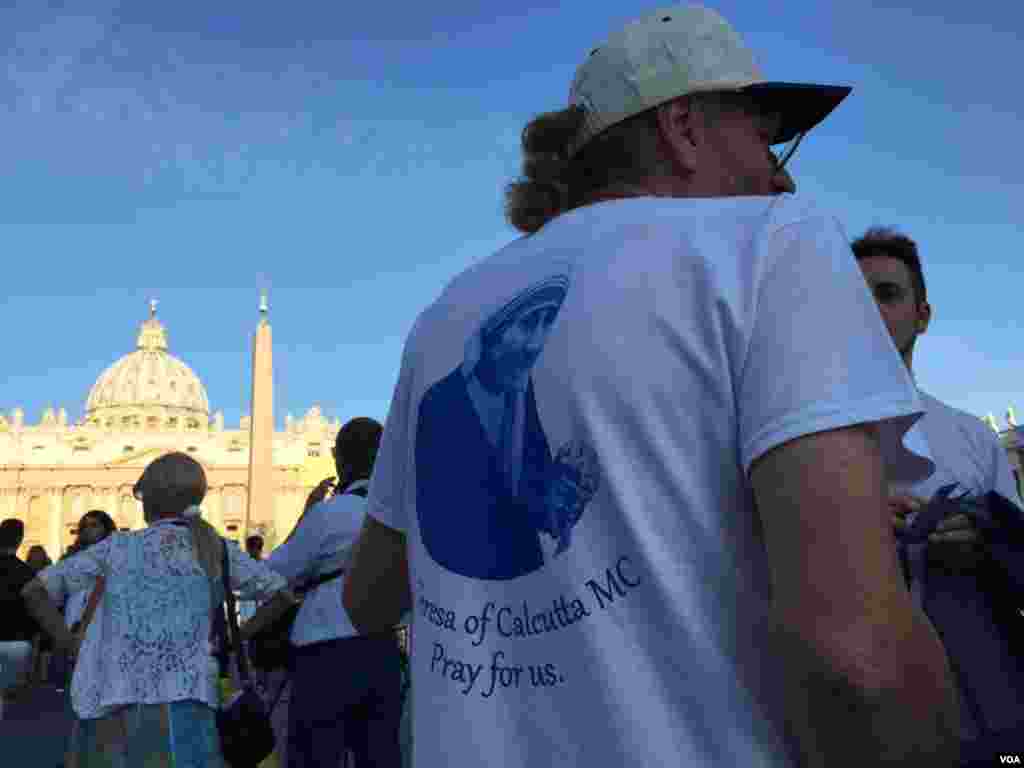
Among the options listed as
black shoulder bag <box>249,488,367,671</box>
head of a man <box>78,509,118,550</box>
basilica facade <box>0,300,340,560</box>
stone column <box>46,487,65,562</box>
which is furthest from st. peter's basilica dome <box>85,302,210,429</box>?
black shoulder bag <box>249,488,367,671</box>

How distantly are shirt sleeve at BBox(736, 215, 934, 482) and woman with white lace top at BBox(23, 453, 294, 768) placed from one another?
3.26 meters

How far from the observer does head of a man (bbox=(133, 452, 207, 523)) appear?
4027mm

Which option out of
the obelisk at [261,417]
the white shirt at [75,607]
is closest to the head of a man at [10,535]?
the white shirt at [75,607]

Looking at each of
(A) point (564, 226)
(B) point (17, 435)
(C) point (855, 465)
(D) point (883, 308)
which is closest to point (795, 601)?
(C) point (855, 465)

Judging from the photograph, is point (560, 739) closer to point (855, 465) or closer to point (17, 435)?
point (855, 465)

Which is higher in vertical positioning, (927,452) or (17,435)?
(17,435)

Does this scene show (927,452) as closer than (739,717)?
No

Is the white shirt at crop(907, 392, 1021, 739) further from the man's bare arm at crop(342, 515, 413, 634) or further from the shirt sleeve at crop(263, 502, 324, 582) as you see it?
the shirt sleeve at crop(263, 502, 324, 582)

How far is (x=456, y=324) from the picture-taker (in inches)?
54.1

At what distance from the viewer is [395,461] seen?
1.51 metres

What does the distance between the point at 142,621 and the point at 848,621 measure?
3.37m

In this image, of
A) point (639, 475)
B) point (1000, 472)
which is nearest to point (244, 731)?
point (1000, 472)

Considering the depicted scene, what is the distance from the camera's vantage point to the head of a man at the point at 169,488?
4.03 m

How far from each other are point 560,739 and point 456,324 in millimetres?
571
